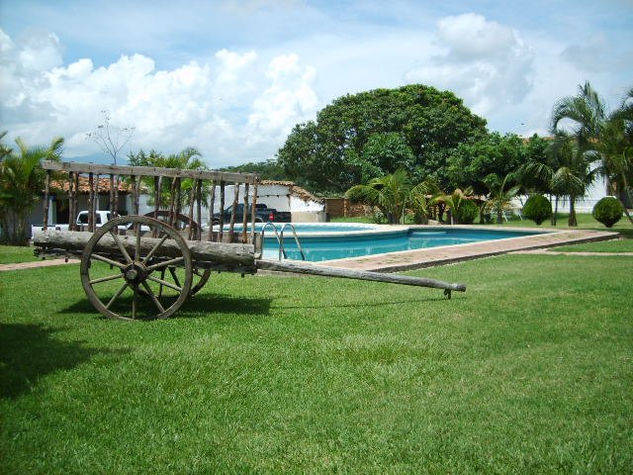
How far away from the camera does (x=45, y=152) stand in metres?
23.1

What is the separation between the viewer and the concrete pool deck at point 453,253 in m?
12.4

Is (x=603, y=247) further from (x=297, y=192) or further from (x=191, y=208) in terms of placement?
(x=297, y=192)

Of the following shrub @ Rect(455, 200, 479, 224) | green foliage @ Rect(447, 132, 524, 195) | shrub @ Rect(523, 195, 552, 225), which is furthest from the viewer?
green foliage @ Rect(447, 132, 524, 195)

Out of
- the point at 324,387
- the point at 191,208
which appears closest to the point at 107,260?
the point at 191,208

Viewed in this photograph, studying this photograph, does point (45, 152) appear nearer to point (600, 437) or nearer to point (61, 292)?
point (61, 292)

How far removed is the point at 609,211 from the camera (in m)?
24.3

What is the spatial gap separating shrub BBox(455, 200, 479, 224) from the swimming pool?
4.10 metres

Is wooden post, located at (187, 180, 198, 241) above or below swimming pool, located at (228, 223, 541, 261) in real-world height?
above

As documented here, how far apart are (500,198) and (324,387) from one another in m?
27.0

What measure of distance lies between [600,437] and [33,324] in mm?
5971

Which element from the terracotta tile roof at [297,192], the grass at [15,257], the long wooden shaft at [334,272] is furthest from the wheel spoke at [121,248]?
the terracotta tile roof at [297,192]

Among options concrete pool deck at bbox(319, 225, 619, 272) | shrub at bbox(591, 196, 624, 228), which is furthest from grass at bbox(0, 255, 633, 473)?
shrub at bbox(591, 196, 624, 228)

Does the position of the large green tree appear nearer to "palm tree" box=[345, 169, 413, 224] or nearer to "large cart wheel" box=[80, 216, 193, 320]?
"palm tree" box=[345, 169, 413, 224]

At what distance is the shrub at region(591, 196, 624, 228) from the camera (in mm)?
24250
